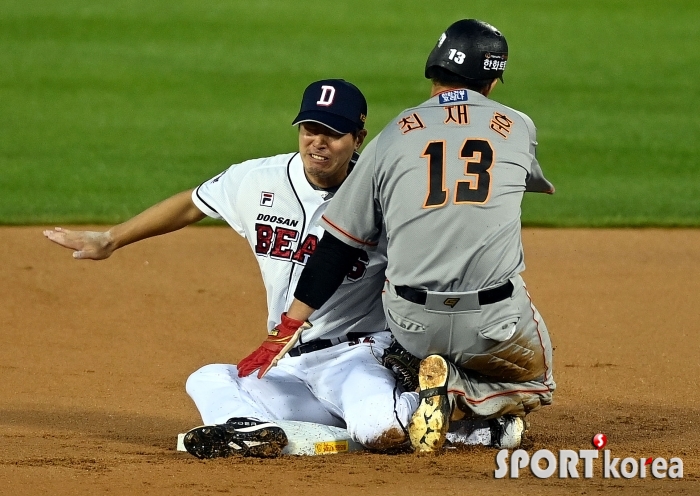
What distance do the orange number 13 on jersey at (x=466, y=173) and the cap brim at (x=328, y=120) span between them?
0.50m

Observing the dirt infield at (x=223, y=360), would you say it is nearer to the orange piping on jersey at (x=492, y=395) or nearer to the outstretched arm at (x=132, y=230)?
the orange piping on jersey at (x=492, y=395)

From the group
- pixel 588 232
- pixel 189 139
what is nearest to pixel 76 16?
pixel 189 139

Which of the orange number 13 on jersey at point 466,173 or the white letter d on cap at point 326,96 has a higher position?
the white letter d on cap at point 326,96

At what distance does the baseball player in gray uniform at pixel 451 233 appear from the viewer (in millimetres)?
4141

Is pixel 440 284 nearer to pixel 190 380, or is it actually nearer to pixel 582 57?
pixel 190 380

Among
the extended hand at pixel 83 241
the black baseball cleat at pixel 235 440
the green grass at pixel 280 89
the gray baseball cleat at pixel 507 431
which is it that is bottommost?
the black baseball cleat at pixel 235 440

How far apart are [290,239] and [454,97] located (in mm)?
929

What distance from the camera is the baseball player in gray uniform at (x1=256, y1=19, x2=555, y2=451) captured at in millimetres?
4141

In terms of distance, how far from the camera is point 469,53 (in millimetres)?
4285

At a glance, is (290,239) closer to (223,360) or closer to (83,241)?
(83,241)

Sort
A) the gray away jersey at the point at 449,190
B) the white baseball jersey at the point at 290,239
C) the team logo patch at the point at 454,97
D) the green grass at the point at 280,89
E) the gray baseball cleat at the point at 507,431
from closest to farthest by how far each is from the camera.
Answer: the gray away jersey at the point at 449,190 < the team logo patch at the point at 454,97 < the gray baseball cleat at the point at 507,431 < the white baseball jersey at the point at 290,239 < the green grass at the point at 280,89

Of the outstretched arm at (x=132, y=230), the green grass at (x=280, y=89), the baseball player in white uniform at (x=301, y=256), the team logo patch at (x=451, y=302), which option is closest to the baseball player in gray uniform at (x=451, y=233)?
the team logo patch at (x=451, y=302)

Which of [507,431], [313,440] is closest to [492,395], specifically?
[507,431]

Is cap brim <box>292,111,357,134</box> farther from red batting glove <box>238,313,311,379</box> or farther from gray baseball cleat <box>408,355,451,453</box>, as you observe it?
gray baseball cleat <box>408,355,451,453</box>
